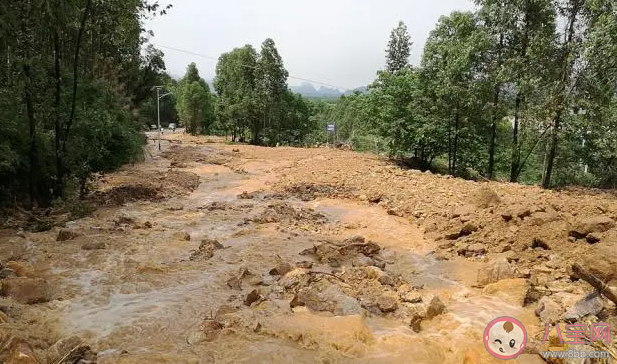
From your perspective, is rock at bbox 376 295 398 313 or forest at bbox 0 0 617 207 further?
forest at bbox 0 0 617 207

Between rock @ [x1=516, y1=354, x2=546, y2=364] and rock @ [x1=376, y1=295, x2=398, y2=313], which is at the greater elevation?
rock @ [x1=516, y1=354, x2=546, y2=364]

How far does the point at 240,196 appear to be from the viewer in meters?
14.8

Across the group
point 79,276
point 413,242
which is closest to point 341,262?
point 413,242

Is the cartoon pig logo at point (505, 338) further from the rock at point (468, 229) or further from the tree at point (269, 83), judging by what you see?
the tree at point (269, 83)

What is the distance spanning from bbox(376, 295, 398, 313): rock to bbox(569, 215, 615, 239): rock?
388cm

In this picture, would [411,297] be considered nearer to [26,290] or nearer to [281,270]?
[281,270]

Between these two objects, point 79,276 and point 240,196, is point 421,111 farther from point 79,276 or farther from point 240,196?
point 79,276

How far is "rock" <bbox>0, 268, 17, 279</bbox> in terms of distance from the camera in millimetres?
6484

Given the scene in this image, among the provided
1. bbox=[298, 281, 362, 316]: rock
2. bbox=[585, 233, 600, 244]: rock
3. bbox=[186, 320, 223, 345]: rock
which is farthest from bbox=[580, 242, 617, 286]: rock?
bbox=[186, 320, 223, 345]: rock

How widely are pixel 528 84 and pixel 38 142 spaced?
15752 millimetres

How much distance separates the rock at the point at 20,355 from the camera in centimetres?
409

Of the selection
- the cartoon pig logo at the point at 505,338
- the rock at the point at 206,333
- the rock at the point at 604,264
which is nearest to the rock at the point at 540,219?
the rock at the point at 604,264

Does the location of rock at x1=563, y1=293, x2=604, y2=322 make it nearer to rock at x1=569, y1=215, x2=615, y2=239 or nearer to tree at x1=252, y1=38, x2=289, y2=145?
rock at x1=569, y1=215, x2=615, y2=239

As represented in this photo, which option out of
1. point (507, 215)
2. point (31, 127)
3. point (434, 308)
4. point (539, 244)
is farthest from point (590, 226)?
point (31, 127)
